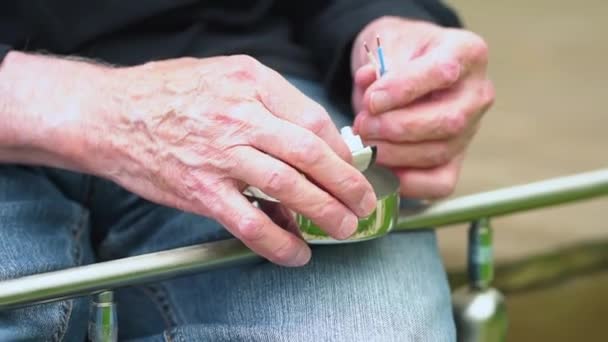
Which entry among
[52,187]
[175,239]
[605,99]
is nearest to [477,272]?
[175,239]

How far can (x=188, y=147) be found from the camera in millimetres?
655

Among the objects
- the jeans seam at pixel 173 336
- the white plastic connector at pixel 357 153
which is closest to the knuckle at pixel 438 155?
the white plastic connector at pixel 357 153

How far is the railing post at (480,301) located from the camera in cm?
81

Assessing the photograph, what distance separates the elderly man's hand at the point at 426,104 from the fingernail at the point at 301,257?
0.44 ft

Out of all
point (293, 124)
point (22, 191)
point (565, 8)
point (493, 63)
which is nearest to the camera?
point (293, 124)

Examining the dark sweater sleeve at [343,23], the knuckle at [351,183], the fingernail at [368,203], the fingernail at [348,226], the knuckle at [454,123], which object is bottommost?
the fingernail at [348,226]

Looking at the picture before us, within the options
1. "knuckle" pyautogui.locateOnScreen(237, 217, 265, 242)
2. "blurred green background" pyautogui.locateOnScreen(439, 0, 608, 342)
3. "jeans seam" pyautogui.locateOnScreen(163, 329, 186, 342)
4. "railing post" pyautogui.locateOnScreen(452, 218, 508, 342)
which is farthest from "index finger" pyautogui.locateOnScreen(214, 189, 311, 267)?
"blurred green background" pyautogui.locateOnScreen(439, 0, 608, 342)

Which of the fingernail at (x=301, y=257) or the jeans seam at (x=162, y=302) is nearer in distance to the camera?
the fingernail at (x=301, y=257)

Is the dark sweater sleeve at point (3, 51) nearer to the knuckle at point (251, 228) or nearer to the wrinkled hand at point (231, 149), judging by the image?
the wrinkled hand at point (231, 149)

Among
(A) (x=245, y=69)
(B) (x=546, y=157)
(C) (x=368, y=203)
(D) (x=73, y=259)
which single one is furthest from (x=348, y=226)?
(B) (x=546, y=157)

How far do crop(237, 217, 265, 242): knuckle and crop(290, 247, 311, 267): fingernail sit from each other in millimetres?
41

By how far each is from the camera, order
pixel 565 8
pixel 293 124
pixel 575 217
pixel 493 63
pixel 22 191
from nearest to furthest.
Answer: pixel 293 124 → pixel 22 191 → pixel 575 217 → pixel 493 63 → pixel 565 8

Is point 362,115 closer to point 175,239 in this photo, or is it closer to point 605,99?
point 175,239

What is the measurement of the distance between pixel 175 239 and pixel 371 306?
18cm
